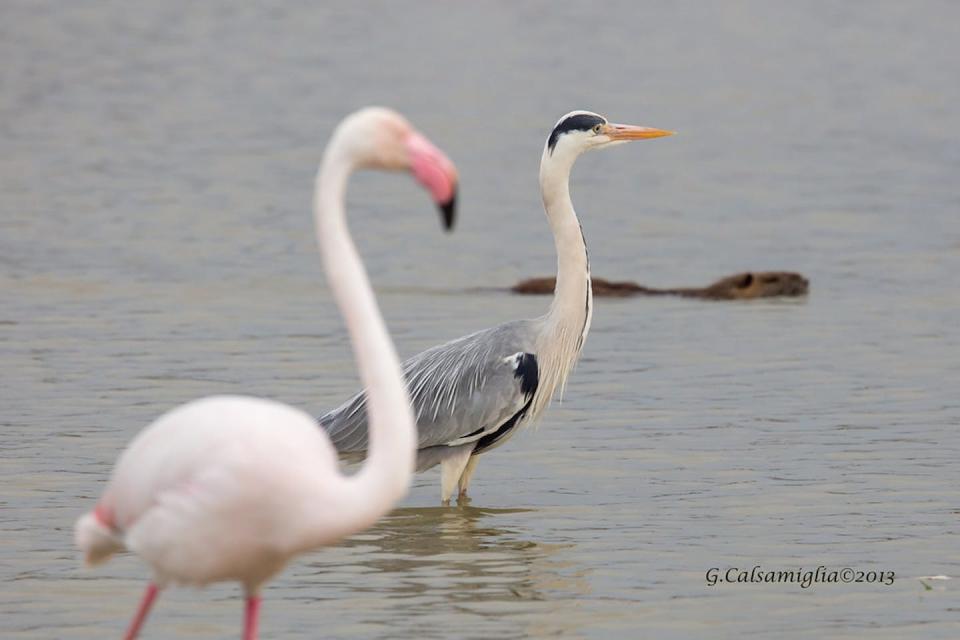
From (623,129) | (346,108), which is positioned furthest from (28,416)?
(346,108)

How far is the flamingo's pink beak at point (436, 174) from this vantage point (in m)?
5.89

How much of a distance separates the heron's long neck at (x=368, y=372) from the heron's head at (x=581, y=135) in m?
4.88

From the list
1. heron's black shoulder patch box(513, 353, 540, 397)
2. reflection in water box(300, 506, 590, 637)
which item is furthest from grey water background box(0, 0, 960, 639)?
heron's black shoulder patch box(513, 353, 540, 397)

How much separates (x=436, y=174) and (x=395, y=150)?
0.18 m

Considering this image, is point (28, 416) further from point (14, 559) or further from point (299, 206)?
point (299, 206)

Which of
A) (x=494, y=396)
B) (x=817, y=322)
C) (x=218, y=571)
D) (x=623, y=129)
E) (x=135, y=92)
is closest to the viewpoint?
(x=218, y=571)

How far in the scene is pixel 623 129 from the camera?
11359 mm

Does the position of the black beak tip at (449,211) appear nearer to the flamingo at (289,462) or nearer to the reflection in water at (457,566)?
the flamingo at (289,462)

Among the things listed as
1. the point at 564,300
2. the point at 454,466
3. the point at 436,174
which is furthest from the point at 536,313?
the point at 436,174

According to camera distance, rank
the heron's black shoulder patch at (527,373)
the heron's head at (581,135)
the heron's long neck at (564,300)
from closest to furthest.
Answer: the heron's black shoulder patch at (527,373) < the heron's long neck at (564,300) < the heron's head at (581,135)

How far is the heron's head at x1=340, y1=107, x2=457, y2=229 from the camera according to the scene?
5.94 metres

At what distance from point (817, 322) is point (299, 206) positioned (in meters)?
8.50

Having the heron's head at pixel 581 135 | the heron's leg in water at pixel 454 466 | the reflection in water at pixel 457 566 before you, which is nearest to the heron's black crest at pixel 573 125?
the heron's head at pixel 581 135

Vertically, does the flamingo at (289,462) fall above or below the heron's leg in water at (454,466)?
above
